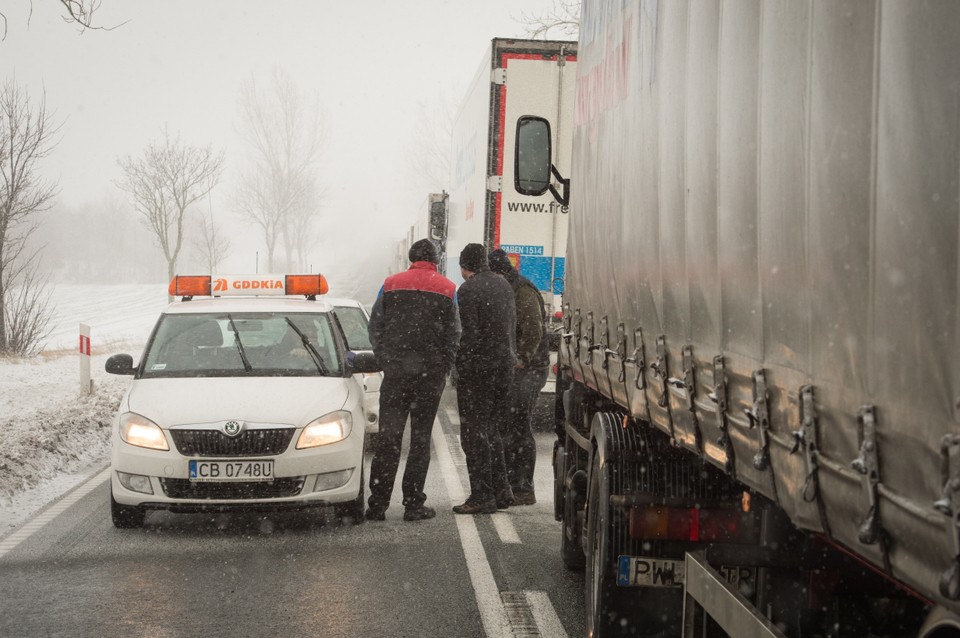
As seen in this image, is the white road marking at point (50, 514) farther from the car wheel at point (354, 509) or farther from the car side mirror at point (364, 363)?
the car side mirror at point (364, 363)

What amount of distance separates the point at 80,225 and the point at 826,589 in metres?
140

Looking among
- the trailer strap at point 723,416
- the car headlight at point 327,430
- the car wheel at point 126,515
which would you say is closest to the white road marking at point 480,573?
the car headlight at point 327,430

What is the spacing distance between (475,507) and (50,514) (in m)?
3.03

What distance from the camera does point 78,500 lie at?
872 centimetres

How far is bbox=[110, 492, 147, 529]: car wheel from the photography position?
24.7 ft

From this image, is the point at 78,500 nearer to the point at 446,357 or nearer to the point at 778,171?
the point at 446,357

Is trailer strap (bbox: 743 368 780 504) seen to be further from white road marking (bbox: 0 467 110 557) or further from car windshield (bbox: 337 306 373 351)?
car windshield (bbox: 337 306 373 351)

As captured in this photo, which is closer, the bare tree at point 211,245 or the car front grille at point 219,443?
the car front grille at point 219,443

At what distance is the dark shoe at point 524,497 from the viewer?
872cm

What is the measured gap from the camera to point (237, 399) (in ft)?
25.2

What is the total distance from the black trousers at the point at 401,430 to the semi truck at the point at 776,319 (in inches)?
107

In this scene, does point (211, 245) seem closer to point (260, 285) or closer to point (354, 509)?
point (260, 285)

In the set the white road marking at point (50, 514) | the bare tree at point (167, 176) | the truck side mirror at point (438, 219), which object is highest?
the bare tree at point (167, 176)

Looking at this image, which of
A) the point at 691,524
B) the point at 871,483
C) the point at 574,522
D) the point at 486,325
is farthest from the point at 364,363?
the point at 871,483
